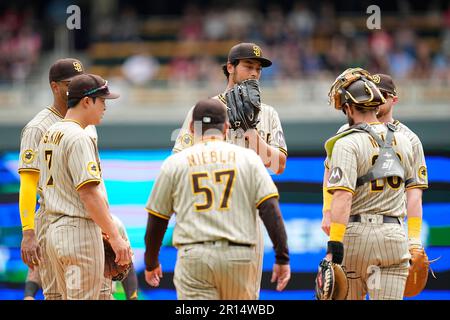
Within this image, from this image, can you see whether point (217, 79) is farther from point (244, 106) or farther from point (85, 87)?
point (85, 87)

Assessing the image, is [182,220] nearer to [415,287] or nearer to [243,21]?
[415,287]

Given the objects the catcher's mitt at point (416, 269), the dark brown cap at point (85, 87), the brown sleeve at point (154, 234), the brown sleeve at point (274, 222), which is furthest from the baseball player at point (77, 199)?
the catcher's mitt at point (416, 269)

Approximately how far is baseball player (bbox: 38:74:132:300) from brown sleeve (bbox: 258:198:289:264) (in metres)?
1.33

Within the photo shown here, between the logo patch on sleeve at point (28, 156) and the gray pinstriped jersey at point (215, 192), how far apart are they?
1.66m

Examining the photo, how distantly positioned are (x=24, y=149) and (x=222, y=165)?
6.85ft

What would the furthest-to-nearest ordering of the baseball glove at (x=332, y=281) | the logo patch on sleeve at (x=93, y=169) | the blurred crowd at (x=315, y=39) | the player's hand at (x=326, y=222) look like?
the blurred crowd at (x=315, y=39)
the player's hand at (x=326, y=222)
the logo patch on sleeve at (x=93, y=169)
the baseball glove at (x=332, y=281)

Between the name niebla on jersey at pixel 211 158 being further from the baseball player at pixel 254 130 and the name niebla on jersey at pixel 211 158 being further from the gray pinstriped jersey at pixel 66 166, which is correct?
the baseball player at pixel 254 130

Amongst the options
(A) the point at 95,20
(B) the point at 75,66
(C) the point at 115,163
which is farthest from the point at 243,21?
(B) the point at 75,66

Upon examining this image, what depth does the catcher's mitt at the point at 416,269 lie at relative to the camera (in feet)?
23.6

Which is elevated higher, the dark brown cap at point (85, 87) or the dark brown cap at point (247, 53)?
the dark brown cap at point (247, 53)

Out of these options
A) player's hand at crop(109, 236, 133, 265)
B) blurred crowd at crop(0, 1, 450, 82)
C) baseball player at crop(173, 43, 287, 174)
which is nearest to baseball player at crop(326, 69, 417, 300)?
baseball player at crop(173, 43, 287, 174)

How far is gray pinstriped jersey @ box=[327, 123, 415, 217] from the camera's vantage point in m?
6.53

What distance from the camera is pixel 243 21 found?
56.9ft

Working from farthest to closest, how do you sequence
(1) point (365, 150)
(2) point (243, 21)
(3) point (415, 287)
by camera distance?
(2) point (243, 21) < (3) point (415, 287) < (1) point (365, 150)
